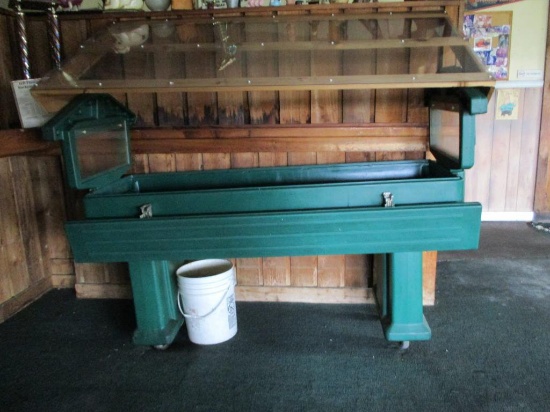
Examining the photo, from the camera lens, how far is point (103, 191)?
227 centimetres

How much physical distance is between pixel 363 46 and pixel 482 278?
1.90m

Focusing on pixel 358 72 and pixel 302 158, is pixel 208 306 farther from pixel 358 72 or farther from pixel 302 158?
pixel 358 72

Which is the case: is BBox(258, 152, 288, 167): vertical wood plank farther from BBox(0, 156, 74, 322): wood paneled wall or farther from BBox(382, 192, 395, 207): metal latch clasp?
BBox(0, 156, 74, 322): wood paneled wall

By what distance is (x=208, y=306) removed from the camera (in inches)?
93.0

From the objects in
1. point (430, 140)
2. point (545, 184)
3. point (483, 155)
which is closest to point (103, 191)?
point (430, 140)

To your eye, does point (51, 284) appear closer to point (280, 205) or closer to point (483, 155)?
point (280, 205)

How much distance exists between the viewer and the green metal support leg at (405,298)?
2.19 m

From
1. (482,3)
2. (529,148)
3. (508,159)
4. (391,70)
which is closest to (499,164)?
(508,159)

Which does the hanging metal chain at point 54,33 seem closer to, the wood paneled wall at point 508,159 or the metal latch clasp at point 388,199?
the metal latch clasp at point 388,199

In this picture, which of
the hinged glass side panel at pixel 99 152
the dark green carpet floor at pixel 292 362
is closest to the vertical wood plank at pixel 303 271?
the dark green carpet floor at pixel 292 362

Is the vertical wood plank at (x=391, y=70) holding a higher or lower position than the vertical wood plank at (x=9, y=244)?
higher

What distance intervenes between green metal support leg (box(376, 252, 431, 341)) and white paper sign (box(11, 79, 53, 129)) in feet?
6.26

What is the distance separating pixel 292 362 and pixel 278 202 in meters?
0.77

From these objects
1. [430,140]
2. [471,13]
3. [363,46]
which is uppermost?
[471,13]
